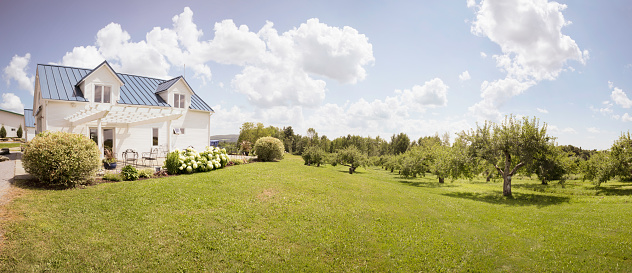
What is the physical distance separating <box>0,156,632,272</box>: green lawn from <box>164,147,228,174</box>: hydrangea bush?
2.41 m

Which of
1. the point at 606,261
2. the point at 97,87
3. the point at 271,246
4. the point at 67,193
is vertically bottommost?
the point at 606,261

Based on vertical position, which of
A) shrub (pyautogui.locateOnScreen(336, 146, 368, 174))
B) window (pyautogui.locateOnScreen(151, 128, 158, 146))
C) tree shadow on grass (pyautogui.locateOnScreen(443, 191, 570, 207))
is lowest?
tree shadow on grass (pyautogui.locateOnScreen(443, 191, 570, 207))

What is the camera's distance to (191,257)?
6.50m

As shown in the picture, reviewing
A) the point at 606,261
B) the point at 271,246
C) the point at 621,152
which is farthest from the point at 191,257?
the point at 621,152

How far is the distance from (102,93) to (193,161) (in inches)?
467

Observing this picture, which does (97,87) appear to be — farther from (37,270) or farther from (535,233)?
(535,233)

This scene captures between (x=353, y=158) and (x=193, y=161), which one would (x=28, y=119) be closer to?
(x=193, y=161)

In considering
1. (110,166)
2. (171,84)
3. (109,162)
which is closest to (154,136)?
(171,84)

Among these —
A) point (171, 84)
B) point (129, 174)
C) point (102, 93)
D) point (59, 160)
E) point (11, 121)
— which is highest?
point (171, 84)

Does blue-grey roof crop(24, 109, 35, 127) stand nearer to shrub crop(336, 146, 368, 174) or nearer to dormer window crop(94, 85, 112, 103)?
dormer window crop(94, 85, 112, 103)

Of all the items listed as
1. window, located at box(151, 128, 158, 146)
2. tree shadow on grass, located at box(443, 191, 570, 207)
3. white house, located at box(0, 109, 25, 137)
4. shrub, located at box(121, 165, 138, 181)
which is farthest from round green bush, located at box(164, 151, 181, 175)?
white house, located at box(0, 109, 25, 137)

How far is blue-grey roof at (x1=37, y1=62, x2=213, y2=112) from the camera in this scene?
19.2 meters

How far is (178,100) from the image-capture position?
81.9 feet

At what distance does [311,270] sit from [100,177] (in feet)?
37.2
